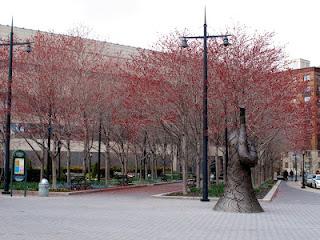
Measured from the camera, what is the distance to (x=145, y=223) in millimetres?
14078

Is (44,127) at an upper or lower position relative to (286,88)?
lower

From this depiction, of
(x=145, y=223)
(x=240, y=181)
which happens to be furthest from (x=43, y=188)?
(x=145, y=223)

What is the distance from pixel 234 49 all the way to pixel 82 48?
9.30 m

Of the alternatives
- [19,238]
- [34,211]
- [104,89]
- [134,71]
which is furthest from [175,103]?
[19,238]

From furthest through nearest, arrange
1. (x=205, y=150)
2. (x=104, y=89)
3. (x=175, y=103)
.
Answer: (x=104, y=89), (x=175, y=103), (x=205, y=150)

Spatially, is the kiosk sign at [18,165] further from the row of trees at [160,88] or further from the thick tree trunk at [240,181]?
the thick tree trunk at [240,181]

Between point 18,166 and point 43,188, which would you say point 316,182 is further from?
point 18,166

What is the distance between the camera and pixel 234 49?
101 ft

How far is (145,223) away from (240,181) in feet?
16.3

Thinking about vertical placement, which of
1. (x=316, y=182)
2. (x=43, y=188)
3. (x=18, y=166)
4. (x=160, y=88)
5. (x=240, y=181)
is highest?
(x=160, y=88)

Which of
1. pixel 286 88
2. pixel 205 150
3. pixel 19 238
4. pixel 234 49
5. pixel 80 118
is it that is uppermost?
pixel 234 49

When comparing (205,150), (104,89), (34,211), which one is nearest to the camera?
(34,211)

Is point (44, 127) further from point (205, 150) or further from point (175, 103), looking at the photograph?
point (205, 150)

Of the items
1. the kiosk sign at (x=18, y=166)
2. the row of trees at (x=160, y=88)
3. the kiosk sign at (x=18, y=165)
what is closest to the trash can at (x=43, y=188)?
the kiosk sign at (x=18, y=166)
